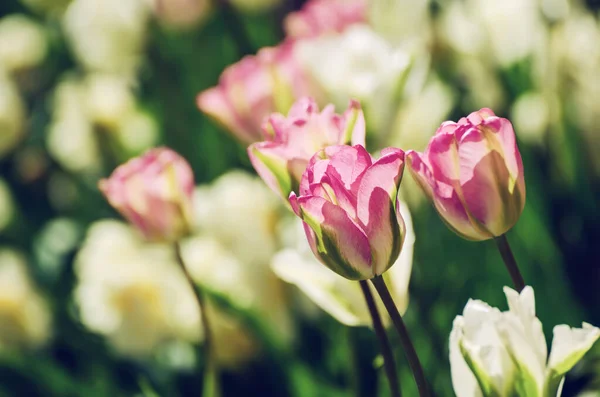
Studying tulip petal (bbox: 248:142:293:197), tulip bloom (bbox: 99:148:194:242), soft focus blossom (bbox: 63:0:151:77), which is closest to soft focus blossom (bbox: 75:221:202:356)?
tulip bloom (bbox: 99:148:194:242)

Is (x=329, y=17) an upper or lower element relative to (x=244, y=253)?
Answer: upper

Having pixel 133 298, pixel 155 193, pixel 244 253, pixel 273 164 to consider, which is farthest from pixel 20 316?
pixel 273 164

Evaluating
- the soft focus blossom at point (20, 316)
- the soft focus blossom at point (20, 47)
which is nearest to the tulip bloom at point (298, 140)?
the soft focus blossom at point (20, 316)

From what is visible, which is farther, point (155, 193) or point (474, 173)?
point (155, 193)

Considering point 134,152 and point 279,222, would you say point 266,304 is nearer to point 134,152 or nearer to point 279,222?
point 279,222

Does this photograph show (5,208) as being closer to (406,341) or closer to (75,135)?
(75,135)

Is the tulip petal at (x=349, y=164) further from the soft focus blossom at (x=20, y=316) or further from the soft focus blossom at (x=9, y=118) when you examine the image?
the soft focus blossom at (x=9, y=118)

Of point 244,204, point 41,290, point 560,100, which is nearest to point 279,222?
point 244,204
